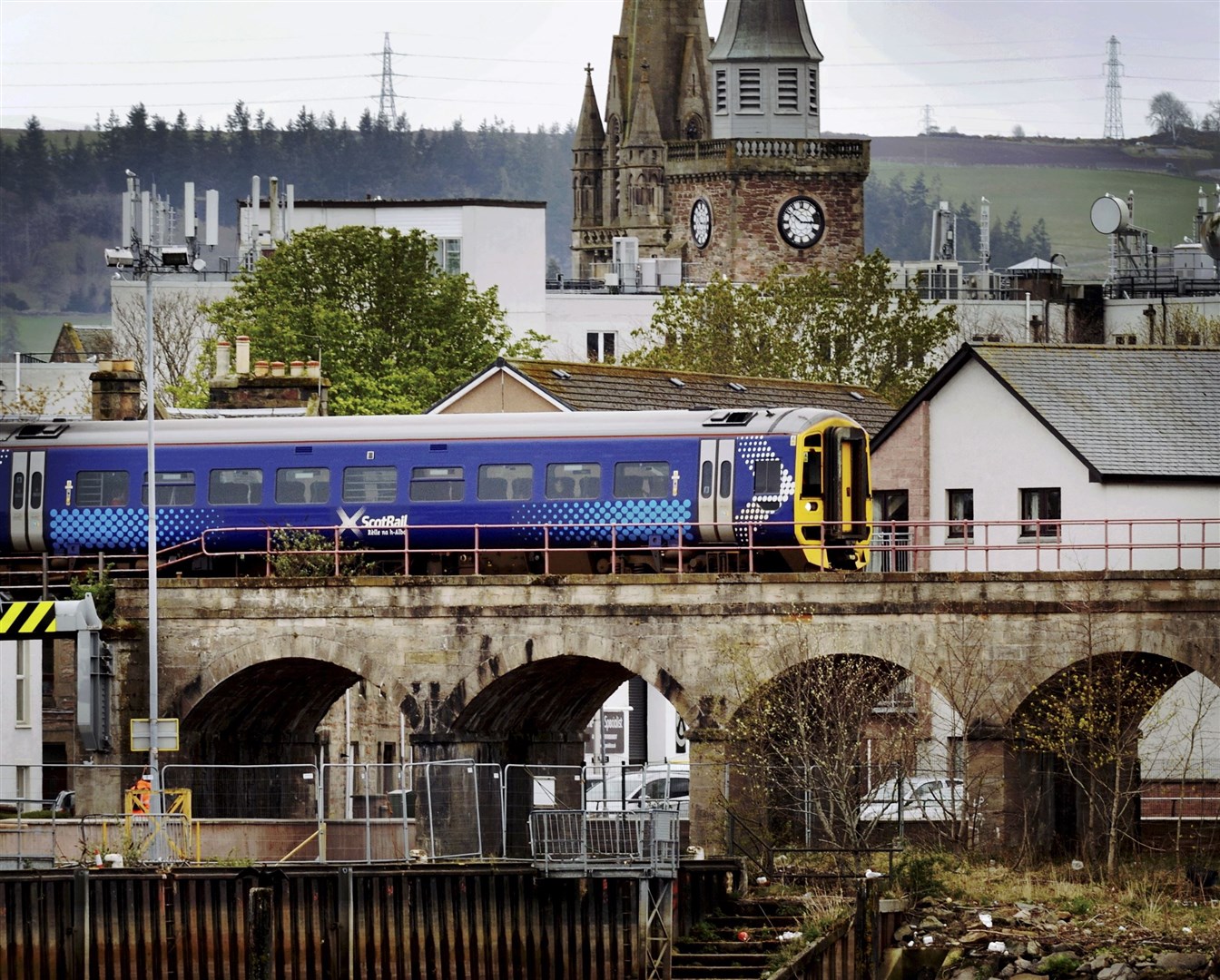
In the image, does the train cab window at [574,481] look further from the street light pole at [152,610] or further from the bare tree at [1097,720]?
the bare tree at [1097,720]

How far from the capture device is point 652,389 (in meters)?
68.4

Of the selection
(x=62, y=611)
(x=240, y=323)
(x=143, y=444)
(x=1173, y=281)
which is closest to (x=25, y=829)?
(x=62, y=611)

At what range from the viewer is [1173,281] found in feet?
429

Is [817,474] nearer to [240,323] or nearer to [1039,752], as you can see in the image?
[1039,752]

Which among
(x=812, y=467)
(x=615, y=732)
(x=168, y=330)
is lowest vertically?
(x=615, y=732)

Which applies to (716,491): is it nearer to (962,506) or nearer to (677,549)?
(677,549)

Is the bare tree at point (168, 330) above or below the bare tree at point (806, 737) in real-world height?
above

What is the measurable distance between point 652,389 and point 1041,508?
10904 millimetres

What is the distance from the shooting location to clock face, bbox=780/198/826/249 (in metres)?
136

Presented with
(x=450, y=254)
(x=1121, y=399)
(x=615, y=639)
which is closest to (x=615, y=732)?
(x=1121, y=399)

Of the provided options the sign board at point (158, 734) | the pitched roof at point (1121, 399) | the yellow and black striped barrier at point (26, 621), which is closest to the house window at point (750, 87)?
the pitched roof at point (1121, 399)

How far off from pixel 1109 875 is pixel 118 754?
1757 centimetres

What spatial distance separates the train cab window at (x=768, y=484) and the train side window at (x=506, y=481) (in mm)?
4275

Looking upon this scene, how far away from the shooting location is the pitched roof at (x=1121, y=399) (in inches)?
2314
